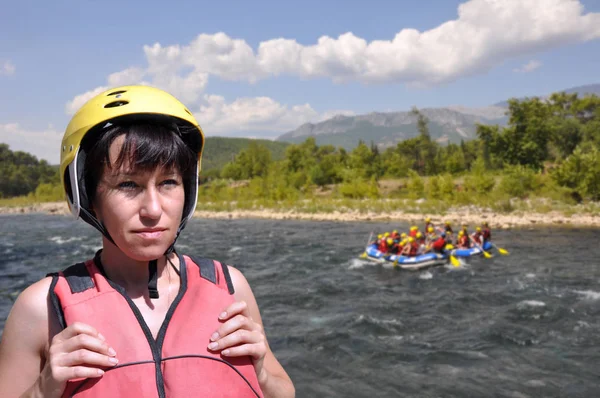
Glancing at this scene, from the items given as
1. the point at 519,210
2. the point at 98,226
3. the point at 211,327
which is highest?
the point at 98,226

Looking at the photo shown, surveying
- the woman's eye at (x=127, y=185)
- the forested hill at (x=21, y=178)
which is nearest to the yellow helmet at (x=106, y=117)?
the woman's eye at (x=127, y=185)

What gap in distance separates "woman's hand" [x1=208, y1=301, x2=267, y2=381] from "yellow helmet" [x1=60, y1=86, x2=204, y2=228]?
19.5 inches

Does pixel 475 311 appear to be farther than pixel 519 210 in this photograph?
No

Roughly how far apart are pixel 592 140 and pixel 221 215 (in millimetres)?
43628

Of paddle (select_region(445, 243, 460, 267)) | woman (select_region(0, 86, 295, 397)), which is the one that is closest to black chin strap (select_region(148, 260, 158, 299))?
woman (select_region(0, 86, 295, 397))

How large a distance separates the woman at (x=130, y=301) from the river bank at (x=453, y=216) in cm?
2772

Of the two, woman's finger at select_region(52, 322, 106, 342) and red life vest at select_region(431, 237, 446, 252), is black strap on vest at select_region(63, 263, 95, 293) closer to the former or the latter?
woman's finger at select_region(52, 322, 106, 342)

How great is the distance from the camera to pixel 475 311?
11.8 meters

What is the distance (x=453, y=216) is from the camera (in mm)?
31906

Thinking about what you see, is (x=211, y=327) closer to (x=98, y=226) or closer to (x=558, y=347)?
(x=98, y=226)

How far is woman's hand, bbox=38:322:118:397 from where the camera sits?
1253mm

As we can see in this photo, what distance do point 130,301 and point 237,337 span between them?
1.16 ft

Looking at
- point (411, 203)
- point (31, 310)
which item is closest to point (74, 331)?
point (31, 310)

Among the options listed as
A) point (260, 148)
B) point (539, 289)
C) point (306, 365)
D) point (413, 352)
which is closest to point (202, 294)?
point (306, 365)
